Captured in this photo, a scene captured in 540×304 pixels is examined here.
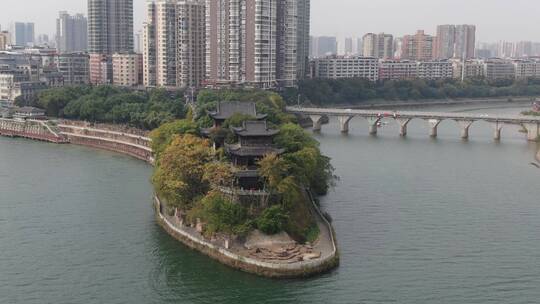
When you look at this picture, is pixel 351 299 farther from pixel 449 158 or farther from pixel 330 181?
pixel 449 158

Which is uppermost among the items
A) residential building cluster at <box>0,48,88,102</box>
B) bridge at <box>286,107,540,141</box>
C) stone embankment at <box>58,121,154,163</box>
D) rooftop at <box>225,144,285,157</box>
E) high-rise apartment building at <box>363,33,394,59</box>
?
high-rise apartment building at <box>363,33,394,59</box>

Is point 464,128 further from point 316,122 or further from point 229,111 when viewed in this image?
point 229,111

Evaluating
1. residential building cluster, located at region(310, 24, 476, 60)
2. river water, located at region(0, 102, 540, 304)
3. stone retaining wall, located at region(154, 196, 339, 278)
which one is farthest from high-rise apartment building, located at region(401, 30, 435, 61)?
stone retaining wall, located at region(154, 196, 339, 278)

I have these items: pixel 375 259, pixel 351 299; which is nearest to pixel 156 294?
pixel 351 299

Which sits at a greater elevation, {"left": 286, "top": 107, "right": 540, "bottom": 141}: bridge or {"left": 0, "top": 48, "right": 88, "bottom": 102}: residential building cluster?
{"left": 0, "top": 48, "right": 88, "bottom": 102}: residential building cluster

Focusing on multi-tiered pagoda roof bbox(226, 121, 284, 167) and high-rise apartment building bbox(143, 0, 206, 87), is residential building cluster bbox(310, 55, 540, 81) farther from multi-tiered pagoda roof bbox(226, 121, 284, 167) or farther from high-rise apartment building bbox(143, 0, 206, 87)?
multi-tiered pagoda roof bbox(226, 121, 284, 167)

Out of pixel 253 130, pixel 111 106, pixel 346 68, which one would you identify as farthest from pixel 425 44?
pixel 253 130
